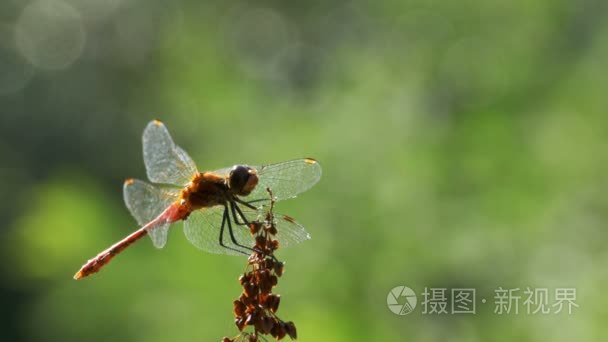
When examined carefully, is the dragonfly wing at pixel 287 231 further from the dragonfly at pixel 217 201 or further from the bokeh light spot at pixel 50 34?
the bokeh light spot at pixel 50 34

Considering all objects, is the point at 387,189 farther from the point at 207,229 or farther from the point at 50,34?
the point at 50,34

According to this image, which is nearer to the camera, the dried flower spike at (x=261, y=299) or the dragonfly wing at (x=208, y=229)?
the dried flower spike at (x=261, y=299)

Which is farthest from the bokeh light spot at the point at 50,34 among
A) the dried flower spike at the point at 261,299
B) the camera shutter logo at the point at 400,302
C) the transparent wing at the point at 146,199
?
the dried flower spike at the point at 261,299

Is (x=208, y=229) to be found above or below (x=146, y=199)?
below

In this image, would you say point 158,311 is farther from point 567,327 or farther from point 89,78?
point 89,78

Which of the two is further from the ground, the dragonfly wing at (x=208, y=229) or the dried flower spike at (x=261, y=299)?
the dragonfly wing at (x=208, y=229)

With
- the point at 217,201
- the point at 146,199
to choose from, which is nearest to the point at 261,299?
the point at 217,201

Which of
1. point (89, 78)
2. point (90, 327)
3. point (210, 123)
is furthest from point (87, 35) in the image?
point (90, 327)
